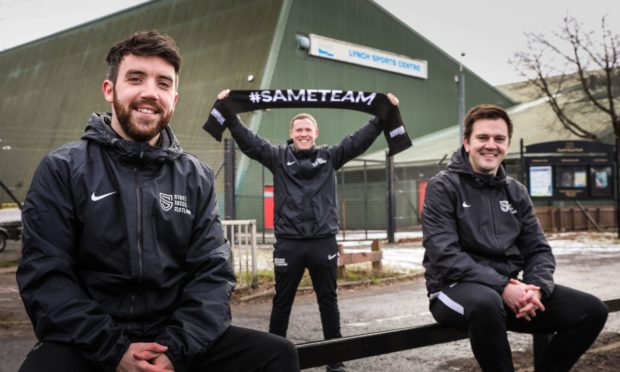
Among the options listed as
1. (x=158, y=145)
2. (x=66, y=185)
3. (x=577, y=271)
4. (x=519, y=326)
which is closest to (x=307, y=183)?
(x=519, y=326)

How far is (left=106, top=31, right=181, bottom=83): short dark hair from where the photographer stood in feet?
8.97

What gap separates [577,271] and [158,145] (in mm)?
10091

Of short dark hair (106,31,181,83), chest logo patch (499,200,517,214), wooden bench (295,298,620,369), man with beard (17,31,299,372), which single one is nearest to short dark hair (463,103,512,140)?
chest logo patch (499,200,517,214)

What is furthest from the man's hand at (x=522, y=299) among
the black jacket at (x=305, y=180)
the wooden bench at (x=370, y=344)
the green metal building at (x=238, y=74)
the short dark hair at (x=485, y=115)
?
the green metal building at (x=238, y=74)

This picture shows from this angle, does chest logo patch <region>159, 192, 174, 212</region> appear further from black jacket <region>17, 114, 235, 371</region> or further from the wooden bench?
the wooden bench

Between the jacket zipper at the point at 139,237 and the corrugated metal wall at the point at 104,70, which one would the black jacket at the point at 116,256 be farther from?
the corrugated metal wall at the point at 104,70

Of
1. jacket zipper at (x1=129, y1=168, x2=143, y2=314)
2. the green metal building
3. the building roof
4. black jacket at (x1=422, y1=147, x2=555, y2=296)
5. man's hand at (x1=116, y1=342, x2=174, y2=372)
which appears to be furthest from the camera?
the building roof

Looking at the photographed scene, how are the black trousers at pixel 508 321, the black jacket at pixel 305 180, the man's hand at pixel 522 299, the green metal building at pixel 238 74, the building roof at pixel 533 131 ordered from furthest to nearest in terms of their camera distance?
the building roof at pixel 533 131, the green metal building at pixel 238 74, the black jacket at pixel 305 180, the man's hand at pixel 522 299, the black trousers at pixel 508 321

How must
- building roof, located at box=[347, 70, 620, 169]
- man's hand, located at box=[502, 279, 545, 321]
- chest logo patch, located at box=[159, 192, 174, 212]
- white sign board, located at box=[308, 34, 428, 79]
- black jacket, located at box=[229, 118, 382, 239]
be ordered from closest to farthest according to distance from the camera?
chest logo patch, located at box=[159, 192, 174, 212] → man's hand, located at box=[502, 279, 545, 321] → black jacket, located at box=[229, 118, 382, 239] → building roof, located at box=[347, 70, 620, 169] → white sign board, located at box=[308, 34, 428, 79]

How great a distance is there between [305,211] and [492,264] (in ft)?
5.99

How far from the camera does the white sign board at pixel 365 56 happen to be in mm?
27672

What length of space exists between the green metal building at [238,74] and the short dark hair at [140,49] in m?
17.4

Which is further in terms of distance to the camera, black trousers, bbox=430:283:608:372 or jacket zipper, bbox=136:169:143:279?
black trousers, bbox=430:283:608:372

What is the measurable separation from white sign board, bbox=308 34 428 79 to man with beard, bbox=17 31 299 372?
25.0 meters
